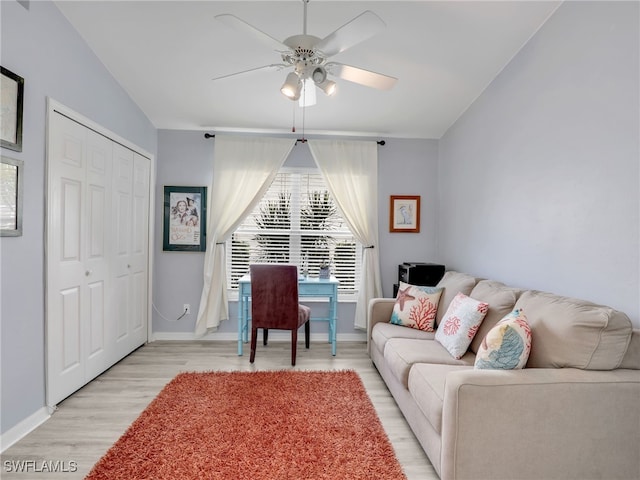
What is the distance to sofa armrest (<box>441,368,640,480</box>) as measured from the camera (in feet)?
5.11

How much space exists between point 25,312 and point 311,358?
2.33 meters

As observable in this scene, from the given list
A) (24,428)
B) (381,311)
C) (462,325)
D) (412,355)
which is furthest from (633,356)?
(24,428)

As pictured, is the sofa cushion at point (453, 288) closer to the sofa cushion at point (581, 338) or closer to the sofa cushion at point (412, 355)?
the sofa cushion at point (412, 355)

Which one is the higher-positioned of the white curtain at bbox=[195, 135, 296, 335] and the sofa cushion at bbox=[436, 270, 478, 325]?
the white curtain at bbox=[195, 135, 296, 335]

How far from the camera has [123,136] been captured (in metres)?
3.27

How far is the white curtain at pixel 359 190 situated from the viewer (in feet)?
13.3

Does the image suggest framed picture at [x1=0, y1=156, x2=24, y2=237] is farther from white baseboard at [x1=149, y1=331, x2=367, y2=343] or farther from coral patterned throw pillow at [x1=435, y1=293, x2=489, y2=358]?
coral patterned throw pillow at [x1=435, y1=293, x2=489, y2=358]

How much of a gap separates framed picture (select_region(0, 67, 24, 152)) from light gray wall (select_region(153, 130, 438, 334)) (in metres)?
1.96

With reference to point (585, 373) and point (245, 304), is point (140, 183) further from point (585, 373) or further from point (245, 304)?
point (585, 373)

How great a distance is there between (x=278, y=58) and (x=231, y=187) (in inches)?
62.4

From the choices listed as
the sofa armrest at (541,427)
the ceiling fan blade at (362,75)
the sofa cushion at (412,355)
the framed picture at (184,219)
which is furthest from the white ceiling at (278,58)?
the sofa armrest at (541,427)

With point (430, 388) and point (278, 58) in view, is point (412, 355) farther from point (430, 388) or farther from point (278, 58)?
point (278, 58)

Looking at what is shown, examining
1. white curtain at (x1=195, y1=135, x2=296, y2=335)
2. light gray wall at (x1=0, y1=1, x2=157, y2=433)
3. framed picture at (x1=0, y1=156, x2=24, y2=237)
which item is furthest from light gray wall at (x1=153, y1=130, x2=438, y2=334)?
framed picture at (x1=0, y1=156, x2=24, y2=237)

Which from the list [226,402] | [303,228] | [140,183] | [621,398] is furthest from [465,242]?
[140,183]
